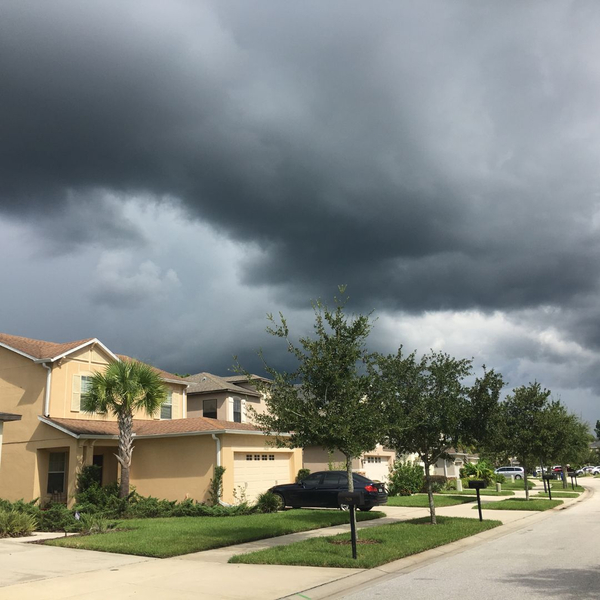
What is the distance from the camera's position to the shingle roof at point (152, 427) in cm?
2288

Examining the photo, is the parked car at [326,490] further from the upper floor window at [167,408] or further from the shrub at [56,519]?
the shrub at [56,519]

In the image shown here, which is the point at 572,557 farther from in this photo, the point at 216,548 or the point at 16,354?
the point at 16,354

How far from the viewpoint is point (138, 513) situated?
20.3m

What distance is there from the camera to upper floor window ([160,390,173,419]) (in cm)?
2980

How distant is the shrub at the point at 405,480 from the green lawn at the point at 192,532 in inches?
514

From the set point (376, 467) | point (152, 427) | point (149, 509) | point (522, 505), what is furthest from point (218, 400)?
point (522, 505)

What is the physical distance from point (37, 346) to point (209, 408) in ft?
42.3

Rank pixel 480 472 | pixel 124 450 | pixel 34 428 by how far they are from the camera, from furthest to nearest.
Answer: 1. pixel 480 472
2. pixel 34 428
3. pixel 124 450

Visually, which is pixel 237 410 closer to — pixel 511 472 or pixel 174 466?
pixel 174 466

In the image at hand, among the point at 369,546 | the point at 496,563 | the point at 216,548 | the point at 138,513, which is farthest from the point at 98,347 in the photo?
the point at 496,563

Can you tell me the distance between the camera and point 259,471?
25281 millimetres

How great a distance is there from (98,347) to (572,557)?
68.9ft

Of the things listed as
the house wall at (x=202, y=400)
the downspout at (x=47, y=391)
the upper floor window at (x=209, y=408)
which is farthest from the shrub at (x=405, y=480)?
the downspout at (x=47, y=391)

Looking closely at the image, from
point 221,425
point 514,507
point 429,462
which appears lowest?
point 514,507
